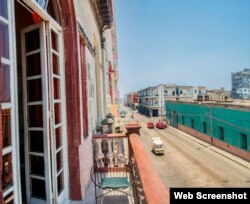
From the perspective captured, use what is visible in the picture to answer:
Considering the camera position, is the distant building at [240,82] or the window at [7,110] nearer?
the window at [7,110]

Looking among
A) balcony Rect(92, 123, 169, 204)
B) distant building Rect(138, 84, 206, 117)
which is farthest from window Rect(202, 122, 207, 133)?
distant building Rect(138, 84, 206, 117)

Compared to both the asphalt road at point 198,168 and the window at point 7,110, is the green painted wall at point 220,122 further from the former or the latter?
the window at point 7,110

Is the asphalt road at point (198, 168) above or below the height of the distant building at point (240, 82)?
below

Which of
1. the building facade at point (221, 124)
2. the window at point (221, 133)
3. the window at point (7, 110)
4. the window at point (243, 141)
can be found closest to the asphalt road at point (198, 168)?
the building facade at point (221, 124)

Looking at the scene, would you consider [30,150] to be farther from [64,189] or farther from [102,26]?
[102,26]

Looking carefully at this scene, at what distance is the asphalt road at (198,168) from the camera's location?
62.7 ft

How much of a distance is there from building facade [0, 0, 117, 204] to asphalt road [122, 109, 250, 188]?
12.8m

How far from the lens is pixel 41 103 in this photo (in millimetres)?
3732

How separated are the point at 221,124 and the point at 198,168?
7147 millimetres

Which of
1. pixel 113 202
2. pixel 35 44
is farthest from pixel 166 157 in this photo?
pixel 35 44

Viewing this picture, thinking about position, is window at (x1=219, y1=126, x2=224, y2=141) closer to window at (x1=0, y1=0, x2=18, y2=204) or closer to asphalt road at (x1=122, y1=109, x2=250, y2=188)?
asphalt road at (x1=122, y1=109, x2=250, y2=188)

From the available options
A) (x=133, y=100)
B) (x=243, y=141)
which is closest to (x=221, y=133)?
(x=243, y=141)

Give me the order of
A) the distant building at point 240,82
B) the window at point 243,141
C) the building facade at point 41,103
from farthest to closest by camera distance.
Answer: the distant building at point 240,82
the window at point 243,141
the building facade at point 41,103

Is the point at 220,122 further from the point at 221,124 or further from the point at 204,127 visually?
the point at 204,127
